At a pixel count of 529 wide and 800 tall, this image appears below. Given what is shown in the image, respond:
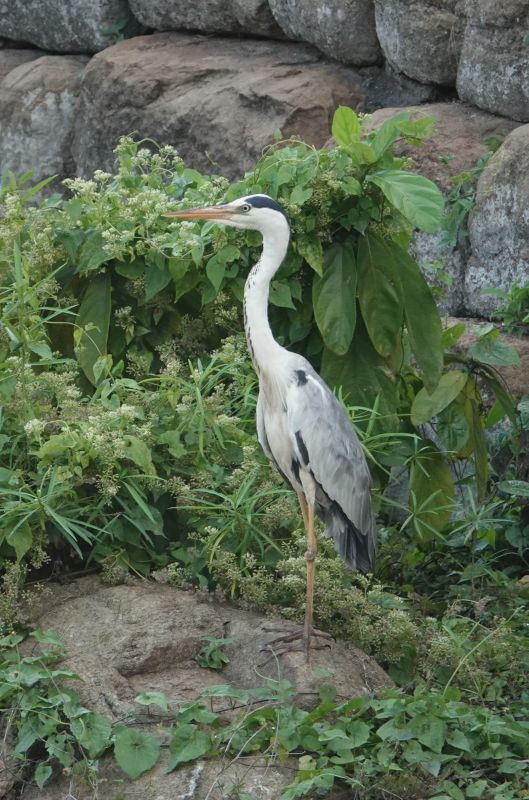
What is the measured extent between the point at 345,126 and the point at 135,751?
113 inches

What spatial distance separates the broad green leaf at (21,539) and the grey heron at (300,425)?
3.13 feet

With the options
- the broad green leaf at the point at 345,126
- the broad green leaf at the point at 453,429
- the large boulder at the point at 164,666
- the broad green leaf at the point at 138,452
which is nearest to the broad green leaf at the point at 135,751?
the large boulder at the point at 164,666

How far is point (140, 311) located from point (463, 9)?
2.88 meters

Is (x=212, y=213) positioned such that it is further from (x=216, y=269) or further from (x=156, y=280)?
(x=156, y=280)

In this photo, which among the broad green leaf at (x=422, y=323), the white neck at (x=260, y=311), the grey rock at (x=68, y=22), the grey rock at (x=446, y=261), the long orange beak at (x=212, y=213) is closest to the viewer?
the white neck at (x=260, y=311)

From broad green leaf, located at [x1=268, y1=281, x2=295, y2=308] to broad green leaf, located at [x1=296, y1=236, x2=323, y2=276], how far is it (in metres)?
0.15

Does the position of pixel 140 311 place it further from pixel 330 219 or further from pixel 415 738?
pixel 415 738

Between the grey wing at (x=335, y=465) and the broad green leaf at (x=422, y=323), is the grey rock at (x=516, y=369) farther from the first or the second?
the grey wing at (x=335, y=465)

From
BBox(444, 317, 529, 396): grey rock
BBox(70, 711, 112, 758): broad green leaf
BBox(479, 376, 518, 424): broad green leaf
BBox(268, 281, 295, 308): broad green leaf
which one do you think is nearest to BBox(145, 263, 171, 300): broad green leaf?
BBox(268, 281, 295, 308): broad green leaf

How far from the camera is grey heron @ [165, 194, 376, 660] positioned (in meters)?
4.83

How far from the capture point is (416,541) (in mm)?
6164

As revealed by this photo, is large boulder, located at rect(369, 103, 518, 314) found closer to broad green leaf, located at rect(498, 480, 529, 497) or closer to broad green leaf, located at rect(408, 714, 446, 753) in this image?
broad green leaf, located at rect(498, 480, 529, 497)

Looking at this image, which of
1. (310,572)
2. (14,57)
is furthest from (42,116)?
(310,572)

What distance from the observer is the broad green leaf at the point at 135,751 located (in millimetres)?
3939
